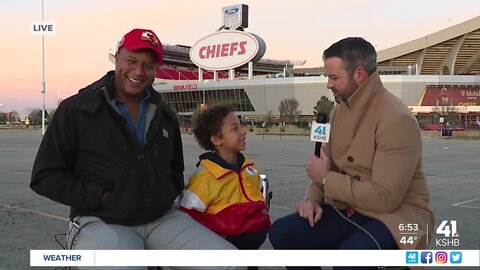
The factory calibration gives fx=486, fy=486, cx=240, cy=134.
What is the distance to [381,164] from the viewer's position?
8.16 ft

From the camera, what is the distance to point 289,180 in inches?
395

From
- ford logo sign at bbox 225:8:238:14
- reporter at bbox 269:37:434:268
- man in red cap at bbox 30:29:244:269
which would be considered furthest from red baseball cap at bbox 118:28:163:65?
ford logo sign at bbox 225:8:238:14

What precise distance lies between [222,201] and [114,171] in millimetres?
736

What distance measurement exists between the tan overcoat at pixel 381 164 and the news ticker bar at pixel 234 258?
9cm

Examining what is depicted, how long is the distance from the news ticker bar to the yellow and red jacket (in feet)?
1.45

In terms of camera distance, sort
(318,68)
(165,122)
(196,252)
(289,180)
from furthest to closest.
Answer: (318,68)
(289,180)
(165,122)
(196,252)

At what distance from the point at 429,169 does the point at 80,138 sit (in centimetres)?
1164

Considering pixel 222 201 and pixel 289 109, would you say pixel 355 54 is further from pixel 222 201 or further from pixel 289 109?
pixel 289 109

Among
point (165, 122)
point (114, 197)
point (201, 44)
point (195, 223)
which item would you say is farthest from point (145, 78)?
point (201, 44)

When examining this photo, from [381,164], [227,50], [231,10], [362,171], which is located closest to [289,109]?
[227,50]

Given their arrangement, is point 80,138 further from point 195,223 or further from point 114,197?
point 195,223

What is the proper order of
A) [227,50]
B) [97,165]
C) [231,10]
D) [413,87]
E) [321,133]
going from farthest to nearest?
[231,10] < [413,87] < [227,50] < [321,133] < [97,165]

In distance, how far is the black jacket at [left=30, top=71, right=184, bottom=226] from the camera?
252cm

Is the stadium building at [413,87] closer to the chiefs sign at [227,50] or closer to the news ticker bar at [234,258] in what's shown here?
the chiefs sign at [227,50]
